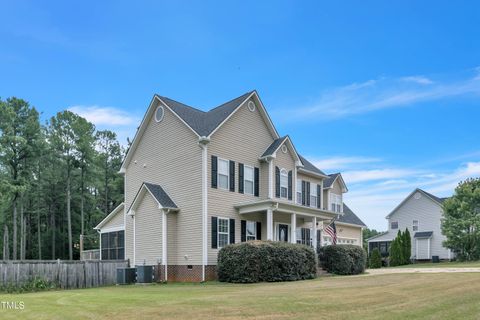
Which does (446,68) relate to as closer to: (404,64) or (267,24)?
(404,64)

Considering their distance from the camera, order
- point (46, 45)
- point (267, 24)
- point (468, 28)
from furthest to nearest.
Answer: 1. point (46, 45)
2. point (267, 24)
3. point (468, 28)

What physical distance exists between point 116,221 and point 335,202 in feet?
54.4

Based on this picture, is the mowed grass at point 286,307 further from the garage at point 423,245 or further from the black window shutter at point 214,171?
the garage at point 423,245

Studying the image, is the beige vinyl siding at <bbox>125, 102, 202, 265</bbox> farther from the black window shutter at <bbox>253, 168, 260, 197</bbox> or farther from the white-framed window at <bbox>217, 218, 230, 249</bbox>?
the black window shutter at <bbox>253, 168, 260, 197</bbox>

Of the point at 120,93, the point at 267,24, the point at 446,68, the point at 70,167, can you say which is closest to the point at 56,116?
the point at 70,167

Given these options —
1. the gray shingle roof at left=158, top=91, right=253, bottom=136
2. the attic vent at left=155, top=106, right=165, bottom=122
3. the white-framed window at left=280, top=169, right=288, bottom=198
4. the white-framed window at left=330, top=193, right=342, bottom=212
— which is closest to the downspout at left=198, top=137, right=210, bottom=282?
the gray shingle roof at left=158, top=91, right=253, bottom=136

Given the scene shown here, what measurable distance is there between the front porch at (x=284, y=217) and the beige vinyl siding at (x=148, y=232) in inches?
164

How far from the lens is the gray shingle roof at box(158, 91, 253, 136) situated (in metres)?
23.9

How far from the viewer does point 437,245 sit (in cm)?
4903

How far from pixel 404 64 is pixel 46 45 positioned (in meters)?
16.4

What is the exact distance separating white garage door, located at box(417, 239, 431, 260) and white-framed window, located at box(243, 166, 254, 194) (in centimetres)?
3093

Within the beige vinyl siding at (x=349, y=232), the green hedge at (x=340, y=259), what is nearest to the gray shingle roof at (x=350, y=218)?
the beige vinyl siding at (x=349, y=232)

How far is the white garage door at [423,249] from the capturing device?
49.5 metres

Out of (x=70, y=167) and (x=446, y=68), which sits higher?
(x=446, y=68)
